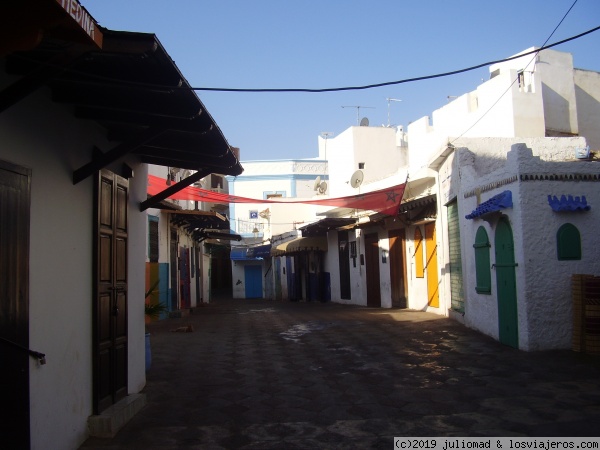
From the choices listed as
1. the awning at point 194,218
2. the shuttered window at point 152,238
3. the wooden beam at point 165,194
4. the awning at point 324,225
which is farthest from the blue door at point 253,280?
the wooden beam at point 165,194

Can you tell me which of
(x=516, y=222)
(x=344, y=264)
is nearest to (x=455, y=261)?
(x=516, y=222)

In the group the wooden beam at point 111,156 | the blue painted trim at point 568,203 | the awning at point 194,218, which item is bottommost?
the blue painted trim at point 568,203

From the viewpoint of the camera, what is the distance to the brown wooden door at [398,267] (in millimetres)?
18406

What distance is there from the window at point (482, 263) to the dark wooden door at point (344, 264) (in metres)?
12.7

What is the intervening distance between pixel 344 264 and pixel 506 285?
14.9 meters

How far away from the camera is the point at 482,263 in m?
10.8

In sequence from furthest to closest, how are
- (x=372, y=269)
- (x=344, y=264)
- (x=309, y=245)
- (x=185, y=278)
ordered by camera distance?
(x=309, y=245), (x=344, y=264), (x=185, y=278), (x=372, y=269)

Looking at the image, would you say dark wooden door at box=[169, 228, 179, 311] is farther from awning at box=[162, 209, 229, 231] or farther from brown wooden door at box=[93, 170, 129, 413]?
brown wooden door at box=[93, 170, 129, 413]

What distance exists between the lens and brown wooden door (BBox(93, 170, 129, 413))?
5.68 metres

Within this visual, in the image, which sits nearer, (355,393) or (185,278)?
(355,393)

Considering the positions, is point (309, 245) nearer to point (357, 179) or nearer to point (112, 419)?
point (357, 179)

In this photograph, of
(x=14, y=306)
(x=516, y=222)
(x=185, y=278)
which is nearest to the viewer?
(x=14, y=306)

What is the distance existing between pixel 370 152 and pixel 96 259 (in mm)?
23034

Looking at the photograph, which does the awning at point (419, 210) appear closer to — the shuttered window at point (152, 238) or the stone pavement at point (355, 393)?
the stone pavement at point (355, 393)
